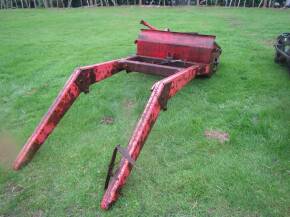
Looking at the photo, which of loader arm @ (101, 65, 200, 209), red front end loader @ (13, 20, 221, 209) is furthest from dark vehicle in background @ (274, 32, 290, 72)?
loader arm @ (101, 65, 200, 209)

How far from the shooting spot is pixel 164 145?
373cm

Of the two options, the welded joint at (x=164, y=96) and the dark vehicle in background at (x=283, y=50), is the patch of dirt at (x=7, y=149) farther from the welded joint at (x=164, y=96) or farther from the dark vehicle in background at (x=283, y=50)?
the dark vehicle in background at (x=283, y=50)

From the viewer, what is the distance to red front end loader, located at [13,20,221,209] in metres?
2.77

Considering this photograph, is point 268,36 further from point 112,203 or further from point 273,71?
point 112,203

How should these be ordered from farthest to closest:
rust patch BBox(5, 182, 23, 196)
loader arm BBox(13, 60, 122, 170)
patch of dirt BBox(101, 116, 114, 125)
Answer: patch of dirt BBox(101, 116, 114, 125)
loader arm BBox(13, 60, 122, 170)
rust patch BBox(5, 182, 23, 196)

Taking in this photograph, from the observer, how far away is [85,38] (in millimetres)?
10078

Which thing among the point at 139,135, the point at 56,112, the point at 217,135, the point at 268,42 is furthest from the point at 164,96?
the point at 268,42

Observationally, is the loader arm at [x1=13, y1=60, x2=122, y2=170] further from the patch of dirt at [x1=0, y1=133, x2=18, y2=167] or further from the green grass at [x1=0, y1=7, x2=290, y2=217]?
the patch of dirt at [x1=0, y1=133, x2=18, y2=167]

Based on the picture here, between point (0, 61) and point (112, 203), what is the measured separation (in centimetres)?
603

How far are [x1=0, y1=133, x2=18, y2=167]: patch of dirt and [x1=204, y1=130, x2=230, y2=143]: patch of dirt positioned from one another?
2370 mm

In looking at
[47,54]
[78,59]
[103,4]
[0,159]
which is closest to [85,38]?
[47,54]

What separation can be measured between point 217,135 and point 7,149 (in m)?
2.63

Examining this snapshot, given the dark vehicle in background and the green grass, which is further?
the dark vehicle in background

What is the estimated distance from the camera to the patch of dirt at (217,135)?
3842 mm
